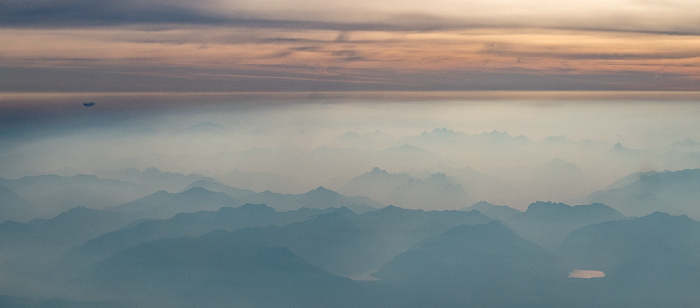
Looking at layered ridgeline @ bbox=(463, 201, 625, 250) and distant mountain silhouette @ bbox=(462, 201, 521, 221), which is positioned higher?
distant mountain silhouette @ bbox=(462, 201, 521, 221)

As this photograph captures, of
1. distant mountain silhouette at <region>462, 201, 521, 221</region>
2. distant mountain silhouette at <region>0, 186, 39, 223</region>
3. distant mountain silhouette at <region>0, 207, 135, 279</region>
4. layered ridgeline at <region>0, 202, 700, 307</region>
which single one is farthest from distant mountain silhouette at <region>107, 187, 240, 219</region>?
distant mountain silhouette at <region>462, 201, 521, 221</region>

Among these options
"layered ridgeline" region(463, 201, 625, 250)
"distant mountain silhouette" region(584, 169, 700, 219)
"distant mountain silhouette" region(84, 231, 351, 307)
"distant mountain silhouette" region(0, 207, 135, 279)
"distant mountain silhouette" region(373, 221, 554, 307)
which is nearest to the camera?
"distant mountain silhouette" region(84, 231, 351, 307)

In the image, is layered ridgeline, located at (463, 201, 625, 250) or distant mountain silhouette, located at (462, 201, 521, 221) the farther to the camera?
distant mountain silhouette, located at (462, 201, 521, 221)

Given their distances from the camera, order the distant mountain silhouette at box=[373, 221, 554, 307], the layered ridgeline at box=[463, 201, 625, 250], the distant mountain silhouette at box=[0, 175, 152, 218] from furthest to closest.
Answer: the distant mountain silhouette at box=[0, 175, 152, 218] → the layered ridgeline at box=[463, 201, 625, 250] → the distant mountain silhouette at box=[373, 221, 554, 307]

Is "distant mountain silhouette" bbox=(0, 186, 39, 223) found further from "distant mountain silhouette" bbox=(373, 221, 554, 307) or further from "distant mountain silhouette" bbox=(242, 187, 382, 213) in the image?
"distant mountain silhouette" bbox=(373, 221, 554, 307)

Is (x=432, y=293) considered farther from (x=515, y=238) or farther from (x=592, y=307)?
(x=515, y=238)

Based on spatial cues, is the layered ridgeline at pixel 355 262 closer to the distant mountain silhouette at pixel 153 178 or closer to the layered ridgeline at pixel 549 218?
the layered ridgeline at pixel 549 218

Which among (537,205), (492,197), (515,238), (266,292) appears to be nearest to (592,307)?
(515,238)
